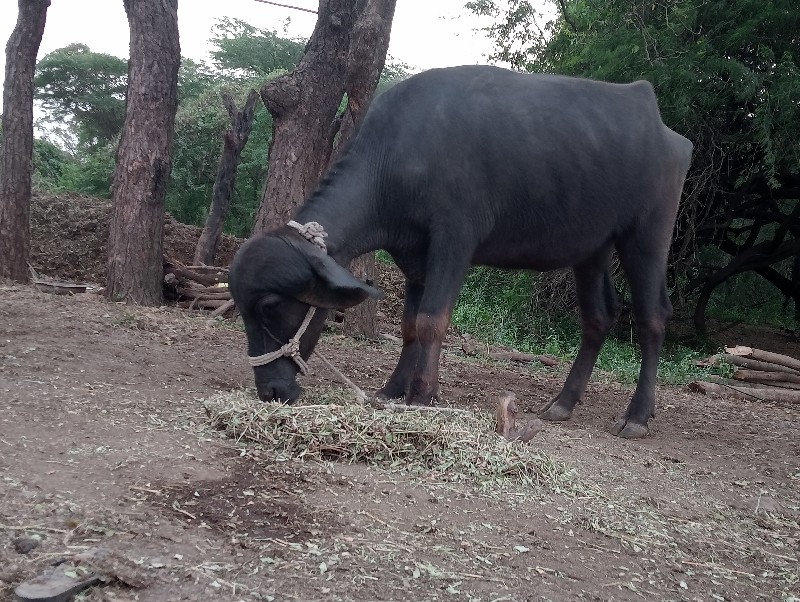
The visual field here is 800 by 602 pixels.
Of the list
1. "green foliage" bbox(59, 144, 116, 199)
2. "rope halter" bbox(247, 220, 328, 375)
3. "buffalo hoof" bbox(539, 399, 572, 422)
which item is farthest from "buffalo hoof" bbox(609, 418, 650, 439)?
"green foliage" bbox(59, 144, 116, 199)

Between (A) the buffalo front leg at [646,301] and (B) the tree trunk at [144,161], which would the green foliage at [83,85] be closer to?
(B) the tree trunk at [144,161]

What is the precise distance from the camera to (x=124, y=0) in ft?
28.9

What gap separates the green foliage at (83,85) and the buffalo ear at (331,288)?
70.7ft

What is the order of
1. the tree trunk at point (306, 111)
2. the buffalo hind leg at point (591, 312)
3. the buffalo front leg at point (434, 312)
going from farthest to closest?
the tree trunk at point (306, 111) < the buffalo hind leg at point (591, 312) < the buffalo front leg at point (434, 312)

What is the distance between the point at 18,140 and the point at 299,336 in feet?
22.4

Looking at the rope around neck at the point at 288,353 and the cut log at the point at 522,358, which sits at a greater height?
the rope around neck at the point at 288,353

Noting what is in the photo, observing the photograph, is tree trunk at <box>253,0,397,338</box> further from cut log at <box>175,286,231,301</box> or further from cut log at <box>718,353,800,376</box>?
cut log at <box>718,353,800,376</box>

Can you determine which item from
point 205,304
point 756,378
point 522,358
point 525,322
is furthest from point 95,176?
point 756,378

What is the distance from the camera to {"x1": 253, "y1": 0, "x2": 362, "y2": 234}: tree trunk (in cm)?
784

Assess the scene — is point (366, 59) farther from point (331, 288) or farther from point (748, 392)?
point (748, 392)

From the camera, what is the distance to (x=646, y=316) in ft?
17.9

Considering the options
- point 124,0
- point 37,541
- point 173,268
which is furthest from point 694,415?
point 124,0

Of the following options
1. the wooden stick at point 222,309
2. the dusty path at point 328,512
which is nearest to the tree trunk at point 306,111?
the wooden stick at point 222,309

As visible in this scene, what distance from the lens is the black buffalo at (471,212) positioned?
13.9ft
